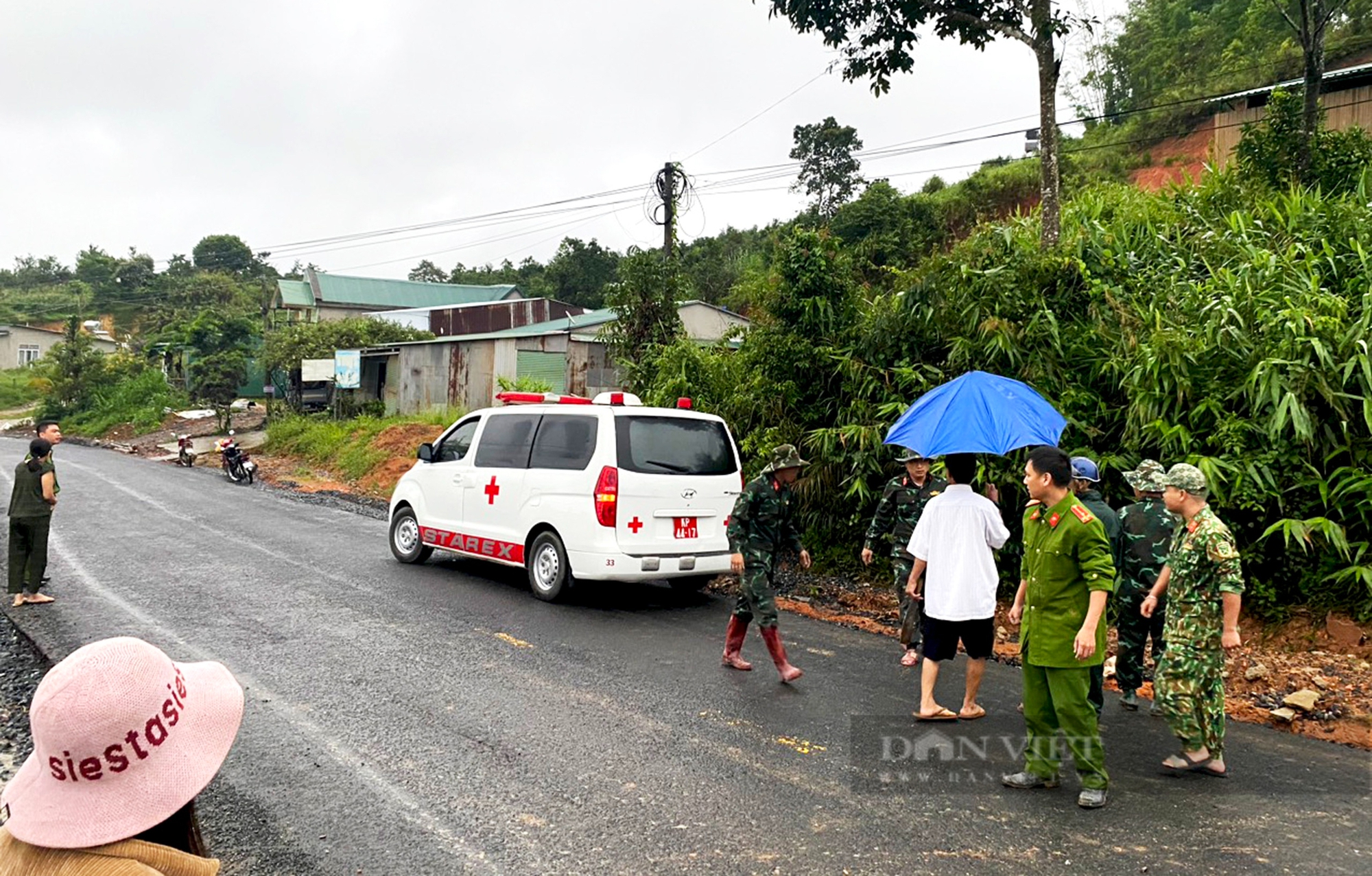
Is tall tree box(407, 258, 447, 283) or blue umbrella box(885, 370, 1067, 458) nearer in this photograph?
blue umbrella box(885, 370, 1067, 458)

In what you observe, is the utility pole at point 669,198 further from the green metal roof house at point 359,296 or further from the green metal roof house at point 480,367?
the green metal roof house at point 359,296

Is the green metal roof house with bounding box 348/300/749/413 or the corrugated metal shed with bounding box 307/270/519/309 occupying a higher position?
the corrugated metal shed with bounding box 307/270/519/309

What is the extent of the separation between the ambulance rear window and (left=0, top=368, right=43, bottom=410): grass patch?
Answer: 158ft

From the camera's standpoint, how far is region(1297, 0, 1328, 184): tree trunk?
11.2 metres

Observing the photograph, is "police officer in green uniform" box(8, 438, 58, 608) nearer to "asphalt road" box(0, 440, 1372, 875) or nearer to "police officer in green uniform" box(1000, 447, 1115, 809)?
"asphalt road" box(0, 440, 1372, 875)

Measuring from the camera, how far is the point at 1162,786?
4.41 metres

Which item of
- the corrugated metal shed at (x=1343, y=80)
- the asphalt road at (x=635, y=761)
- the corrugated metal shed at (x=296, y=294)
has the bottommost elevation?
the asphalt road at (x=635, y=761)

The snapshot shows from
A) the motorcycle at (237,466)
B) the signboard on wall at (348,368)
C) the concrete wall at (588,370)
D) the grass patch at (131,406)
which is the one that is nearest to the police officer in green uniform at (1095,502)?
the concrete wall at (588,370)

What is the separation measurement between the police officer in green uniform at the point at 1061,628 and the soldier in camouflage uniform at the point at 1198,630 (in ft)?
1.81

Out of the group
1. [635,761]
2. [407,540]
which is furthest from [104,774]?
[407,540]

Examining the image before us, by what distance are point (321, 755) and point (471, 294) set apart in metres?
54.2

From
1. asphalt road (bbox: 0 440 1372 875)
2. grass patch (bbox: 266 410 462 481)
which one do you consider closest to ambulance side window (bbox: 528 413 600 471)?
asphalt road (bbox: 0 440 1372 875)

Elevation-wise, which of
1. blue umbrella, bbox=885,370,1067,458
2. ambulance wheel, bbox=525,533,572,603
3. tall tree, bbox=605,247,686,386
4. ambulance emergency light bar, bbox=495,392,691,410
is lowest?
ambulance wheel, bbox=525,533,572,603

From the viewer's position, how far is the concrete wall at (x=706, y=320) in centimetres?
2914
